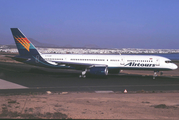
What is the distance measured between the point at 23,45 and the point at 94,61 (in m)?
14.2

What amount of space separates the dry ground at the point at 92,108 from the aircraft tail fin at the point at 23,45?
21.1 metres

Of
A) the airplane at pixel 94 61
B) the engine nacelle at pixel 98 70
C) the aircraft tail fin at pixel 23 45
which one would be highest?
the aircraft tail fin at pixel 23 45

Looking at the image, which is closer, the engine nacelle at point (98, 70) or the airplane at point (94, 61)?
the engine nacelle at point (98, 70)

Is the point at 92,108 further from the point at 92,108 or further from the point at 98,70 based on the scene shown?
the point at 98,70

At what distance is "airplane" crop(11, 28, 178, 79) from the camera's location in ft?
116

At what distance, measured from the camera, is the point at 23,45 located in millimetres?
38531

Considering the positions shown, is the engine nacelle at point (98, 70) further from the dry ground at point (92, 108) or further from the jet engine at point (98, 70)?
the dry ground at point (92, 108)

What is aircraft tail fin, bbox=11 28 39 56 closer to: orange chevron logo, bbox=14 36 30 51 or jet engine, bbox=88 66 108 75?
orange chevron logo, bbox=14 36 30 51

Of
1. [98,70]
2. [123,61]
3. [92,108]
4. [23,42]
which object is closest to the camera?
[92,108]

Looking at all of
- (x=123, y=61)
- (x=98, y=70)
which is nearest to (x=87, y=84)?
(x=98, y=70)

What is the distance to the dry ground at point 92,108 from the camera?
14.0 metres

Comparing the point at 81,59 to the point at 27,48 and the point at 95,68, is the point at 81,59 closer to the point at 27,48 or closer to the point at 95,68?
the point at 95,68


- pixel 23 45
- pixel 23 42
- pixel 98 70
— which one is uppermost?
pixel 23 42

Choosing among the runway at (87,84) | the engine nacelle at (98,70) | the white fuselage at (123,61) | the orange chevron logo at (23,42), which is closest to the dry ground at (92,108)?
the runway at (87,84)
